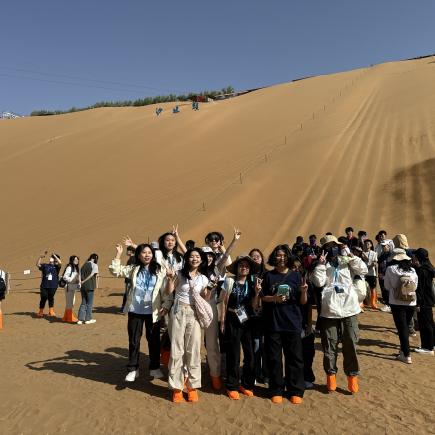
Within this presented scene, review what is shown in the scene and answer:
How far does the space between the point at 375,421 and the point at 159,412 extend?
6.98 ft

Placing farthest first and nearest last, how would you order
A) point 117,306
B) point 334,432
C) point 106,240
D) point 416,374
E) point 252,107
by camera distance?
1. point 252,107
2. point 106,240
3. point 117,306
4. point 416,374
5. point 334,432

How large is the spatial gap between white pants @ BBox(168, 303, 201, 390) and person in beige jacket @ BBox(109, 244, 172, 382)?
300mm

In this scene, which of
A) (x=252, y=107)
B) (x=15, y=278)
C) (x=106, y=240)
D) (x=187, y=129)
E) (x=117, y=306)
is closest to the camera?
(x=117, y=306)

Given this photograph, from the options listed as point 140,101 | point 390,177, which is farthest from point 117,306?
point 140,101

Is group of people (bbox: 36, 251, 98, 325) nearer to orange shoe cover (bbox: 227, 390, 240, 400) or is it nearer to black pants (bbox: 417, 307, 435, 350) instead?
orange shoe cover (bbox: 227, 390, 240, 400)

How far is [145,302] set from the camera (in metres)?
4.69

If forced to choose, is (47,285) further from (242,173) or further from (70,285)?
(242,173)

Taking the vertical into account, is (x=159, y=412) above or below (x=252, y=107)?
below

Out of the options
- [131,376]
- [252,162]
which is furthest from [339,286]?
[252,162]

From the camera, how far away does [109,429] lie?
379 centimetres

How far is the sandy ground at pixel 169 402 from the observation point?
3.82m

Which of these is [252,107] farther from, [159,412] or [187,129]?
[159,412]

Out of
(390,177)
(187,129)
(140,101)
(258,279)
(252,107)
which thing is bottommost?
(258,279)

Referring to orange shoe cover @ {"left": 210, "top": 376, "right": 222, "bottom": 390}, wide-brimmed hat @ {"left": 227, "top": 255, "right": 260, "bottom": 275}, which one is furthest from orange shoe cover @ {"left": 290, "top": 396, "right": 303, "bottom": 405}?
wide-brimmed hat @ {"left": 227, "top": 255, "right": 260, "bottom": 275}
